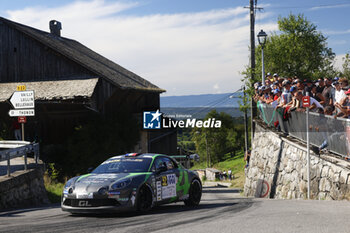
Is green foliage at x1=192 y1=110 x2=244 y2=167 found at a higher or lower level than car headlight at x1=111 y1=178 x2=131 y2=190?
lower

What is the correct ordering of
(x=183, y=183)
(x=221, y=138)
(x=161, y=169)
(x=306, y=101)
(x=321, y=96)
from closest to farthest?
(x=161, y=169) < (x=183, y=183) < (x=306, y=101) < (x=321, y=96) < (x=221, y=138)

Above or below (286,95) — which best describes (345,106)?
below

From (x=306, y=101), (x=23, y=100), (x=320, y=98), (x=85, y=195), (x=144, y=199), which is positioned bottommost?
(x=144, y=199)

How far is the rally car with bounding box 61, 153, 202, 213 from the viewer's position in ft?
31.7

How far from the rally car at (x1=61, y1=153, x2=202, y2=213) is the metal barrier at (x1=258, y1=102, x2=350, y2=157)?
15.7 feet

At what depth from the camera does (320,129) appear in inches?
599

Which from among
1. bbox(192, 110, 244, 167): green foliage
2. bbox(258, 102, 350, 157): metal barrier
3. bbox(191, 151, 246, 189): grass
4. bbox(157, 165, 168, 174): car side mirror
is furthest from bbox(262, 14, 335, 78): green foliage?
bbox(192, 110, 244, 167): green foliage

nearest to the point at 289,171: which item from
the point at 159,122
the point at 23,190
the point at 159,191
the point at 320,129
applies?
the point at 320,129

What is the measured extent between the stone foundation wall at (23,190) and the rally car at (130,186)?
354 centimetres

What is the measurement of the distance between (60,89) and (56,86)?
3.05ft

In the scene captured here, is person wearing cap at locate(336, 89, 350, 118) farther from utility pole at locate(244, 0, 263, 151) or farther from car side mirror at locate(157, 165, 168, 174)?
utility pole at locate(244, 0, 263, 151)

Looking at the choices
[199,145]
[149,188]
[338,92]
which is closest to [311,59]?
[338,92]

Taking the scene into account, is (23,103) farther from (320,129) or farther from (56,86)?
(56,86)

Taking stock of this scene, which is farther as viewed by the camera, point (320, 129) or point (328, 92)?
point (328, 92)
